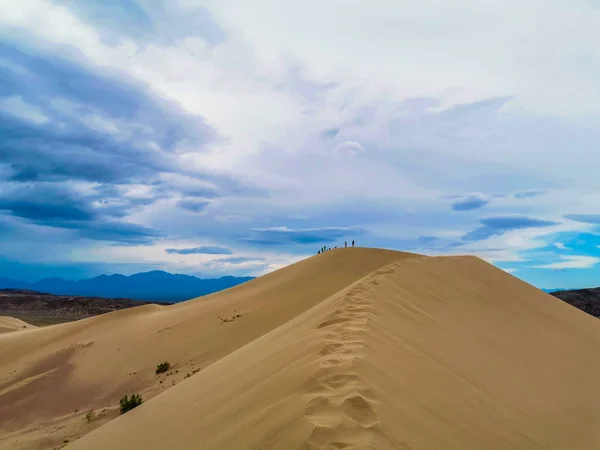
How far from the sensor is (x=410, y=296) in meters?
10.3

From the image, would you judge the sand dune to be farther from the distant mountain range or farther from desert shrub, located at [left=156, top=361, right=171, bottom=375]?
the distant mountain range

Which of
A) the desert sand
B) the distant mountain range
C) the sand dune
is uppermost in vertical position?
the distant mountain range

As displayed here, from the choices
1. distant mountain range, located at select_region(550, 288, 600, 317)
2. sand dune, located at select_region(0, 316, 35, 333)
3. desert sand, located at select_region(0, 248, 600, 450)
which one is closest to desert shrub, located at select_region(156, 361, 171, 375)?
desert sand, located at select_region(0, 248, 600, 450)

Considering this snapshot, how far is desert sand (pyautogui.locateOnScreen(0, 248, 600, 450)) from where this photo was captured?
4.39m

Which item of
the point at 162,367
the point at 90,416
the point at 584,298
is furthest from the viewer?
the point at 584,298

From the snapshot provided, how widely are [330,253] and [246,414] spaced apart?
2063 cm

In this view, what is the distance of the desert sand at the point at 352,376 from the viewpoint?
14.4ft

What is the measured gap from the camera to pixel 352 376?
4621 millimetres

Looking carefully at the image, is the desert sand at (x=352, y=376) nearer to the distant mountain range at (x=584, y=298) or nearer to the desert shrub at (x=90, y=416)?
the desert shrub at (x=90, y=416)

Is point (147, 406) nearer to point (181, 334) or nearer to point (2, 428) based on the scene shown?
Result: point (2, 428)

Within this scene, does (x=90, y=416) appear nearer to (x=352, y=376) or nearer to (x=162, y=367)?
(x=162, y=367)

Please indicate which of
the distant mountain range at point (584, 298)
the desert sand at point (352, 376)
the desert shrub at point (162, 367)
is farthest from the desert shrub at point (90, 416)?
the distant mountain range at point (584, 298)

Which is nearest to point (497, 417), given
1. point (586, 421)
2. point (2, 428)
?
point (586, 421)

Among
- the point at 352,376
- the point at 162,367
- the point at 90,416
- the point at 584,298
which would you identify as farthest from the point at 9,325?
the point at 584,298
